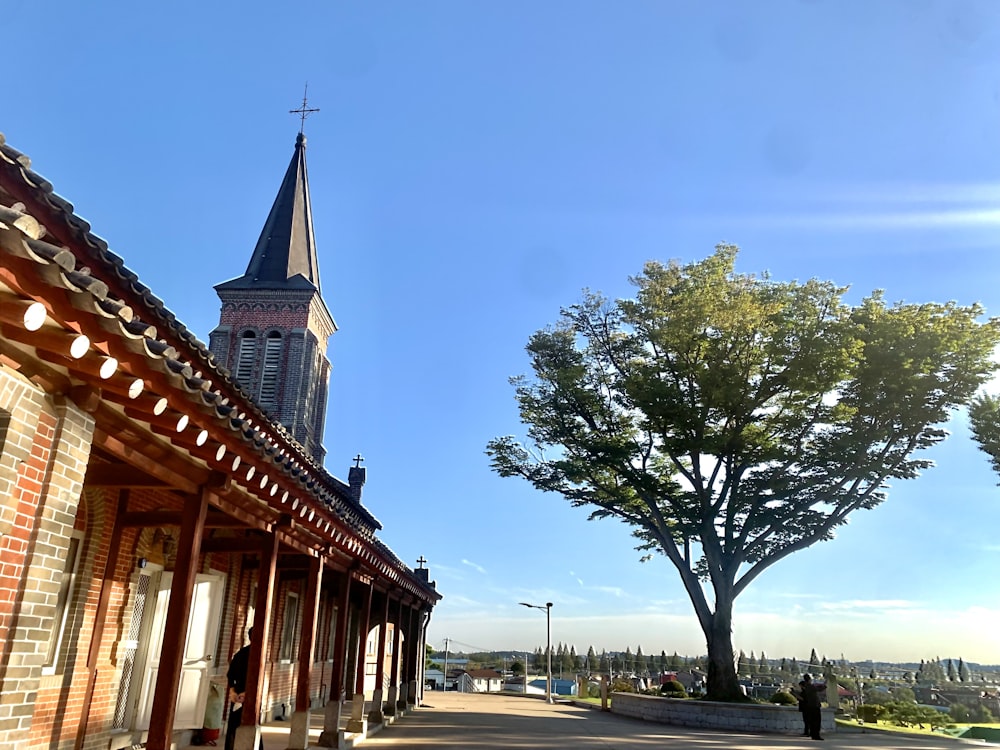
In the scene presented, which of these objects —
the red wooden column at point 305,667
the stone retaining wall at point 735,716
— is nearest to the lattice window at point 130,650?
the red wooden column at point 305,667

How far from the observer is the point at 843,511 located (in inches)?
784

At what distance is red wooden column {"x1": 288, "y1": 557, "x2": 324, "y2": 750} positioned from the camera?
8.79m

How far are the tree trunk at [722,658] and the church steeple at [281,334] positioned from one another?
16.2 metres

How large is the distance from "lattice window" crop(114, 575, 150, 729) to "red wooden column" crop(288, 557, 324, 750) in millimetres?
1937

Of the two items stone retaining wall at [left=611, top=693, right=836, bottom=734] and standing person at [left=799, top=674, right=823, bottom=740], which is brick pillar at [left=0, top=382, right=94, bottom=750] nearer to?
standing person at [left=799, top=674, right=823, bottom=740]

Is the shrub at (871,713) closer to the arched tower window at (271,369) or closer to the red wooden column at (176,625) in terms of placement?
the arched tower window at (271,369)

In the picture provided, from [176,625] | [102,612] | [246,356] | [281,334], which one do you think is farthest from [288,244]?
[176,625]

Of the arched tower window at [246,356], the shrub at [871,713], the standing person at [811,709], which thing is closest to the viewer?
the standing person at [811,709]

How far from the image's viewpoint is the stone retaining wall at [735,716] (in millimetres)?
17344

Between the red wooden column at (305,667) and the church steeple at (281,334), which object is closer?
the red wooden column at (305,667)

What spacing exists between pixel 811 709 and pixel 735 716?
2117mm

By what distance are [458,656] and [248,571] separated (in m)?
104

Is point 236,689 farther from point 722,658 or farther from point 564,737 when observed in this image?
point 722,658

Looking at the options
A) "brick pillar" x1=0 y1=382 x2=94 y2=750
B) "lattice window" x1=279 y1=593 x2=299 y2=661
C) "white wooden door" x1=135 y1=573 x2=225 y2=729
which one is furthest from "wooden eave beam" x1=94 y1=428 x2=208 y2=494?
"lattice window" x1=279 y1=593 x2=299 y2=661
